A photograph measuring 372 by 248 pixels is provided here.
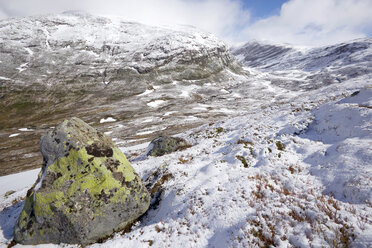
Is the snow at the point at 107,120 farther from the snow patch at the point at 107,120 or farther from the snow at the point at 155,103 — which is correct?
the snow at the point at 155,103

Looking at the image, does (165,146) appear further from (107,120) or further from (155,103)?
(155,103)

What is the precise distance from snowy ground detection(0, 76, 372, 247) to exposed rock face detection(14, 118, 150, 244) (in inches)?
43.7

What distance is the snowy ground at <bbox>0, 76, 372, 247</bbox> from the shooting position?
22.0ft

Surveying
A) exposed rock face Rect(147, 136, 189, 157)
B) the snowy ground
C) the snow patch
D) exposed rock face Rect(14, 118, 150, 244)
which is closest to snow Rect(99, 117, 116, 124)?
the snow patch

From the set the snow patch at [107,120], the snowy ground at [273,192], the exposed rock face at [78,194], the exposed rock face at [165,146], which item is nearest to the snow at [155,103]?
the snow patch at [107,120]

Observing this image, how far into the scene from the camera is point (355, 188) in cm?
767

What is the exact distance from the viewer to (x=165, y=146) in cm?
2216

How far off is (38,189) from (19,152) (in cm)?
6640

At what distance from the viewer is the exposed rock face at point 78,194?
9.66 metres

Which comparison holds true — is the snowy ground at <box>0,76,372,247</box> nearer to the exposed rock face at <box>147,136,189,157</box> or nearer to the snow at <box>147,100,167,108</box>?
the exposed rock face at <box>147,136,189,157</box>

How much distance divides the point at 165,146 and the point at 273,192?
48.3 ft

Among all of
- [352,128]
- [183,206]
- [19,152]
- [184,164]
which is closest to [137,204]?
[183,206]

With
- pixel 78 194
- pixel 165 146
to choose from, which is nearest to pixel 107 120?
pixel 165 146

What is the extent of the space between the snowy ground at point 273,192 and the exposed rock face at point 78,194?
1.11 metres
